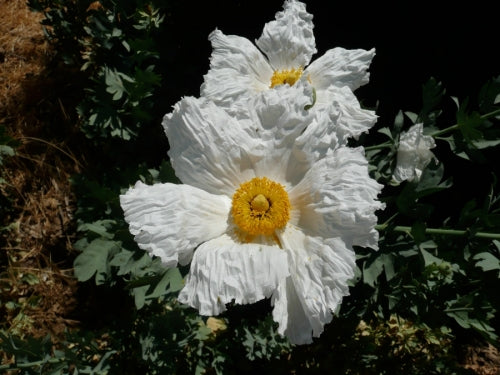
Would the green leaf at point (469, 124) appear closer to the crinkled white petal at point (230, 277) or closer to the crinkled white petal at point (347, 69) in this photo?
the crinkled white petal at point (347, 69)

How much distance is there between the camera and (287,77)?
1.92m

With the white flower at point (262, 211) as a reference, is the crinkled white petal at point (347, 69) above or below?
above

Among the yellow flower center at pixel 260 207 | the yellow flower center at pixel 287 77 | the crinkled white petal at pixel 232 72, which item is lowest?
the yellow flower center at pixel 260 207

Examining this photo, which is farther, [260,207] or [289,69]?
[289,69]

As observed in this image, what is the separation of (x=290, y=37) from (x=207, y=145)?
0.71 meters

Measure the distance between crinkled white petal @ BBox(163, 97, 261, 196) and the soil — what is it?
185 cm

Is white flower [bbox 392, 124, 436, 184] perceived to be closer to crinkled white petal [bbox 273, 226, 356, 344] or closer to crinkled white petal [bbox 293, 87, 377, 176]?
crinkled white petal [bbox 293, 87, 377, 176]

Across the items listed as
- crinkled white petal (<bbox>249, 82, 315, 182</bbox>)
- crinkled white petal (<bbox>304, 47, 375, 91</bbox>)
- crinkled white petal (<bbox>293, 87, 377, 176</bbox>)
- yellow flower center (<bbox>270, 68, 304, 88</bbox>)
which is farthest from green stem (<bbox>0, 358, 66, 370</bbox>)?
crinkled white petal (<bbox>304, 47, 375, 91</bbox>)

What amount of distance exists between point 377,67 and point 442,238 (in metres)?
1.35

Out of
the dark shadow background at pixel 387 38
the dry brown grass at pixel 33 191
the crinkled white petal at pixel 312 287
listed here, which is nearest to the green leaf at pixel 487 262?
the crinkled white petal at pixel 312 287

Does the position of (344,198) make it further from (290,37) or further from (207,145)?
(290,37)

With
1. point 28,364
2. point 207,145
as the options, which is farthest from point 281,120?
point 28,364

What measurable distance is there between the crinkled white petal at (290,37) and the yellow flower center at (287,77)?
0.15 ft

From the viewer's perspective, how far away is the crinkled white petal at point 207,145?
1.46m
